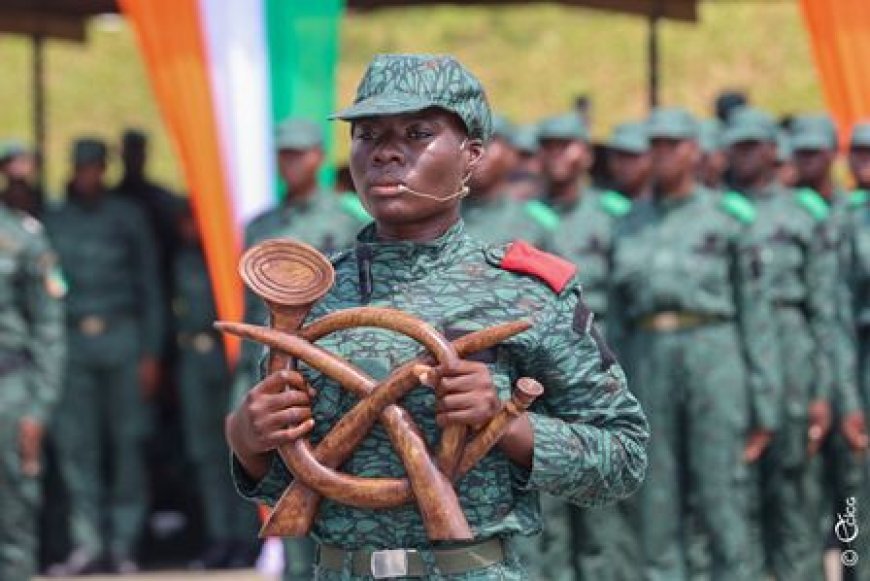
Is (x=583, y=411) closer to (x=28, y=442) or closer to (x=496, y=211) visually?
(x=28, y=442)

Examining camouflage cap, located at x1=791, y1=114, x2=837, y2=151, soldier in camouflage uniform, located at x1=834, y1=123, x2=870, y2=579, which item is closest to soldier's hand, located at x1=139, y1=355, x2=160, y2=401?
camouflage cap, located at x1=791, y1=114, x2=837, y2=151

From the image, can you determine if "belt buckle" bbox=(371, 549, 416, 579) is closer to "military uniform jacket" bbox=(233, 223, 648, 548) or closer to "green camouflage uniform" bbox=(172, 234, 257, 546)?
"military uniform jacket" bbox=(233, 223, 648, 548)

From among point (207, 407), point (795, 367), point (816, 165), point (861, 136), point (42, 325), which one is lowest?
point (207, 407)

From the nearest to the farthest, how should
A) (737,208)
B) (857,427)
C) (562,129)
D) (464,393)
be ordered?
(464,393)
(857,427)
(737,208)
(562,129)

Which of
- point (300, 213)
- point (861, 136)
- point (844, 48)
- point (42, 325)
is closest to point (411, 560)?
point (42, 325)

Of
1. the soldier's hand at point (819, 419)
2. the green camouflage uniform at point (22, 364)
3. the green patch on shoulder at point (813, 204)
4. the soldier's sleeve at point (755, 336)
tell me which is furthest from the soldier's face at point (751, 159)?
the green camouflage uniform at point (22, 364)

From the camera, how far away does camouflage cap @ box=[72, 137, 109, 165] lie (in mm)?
13055

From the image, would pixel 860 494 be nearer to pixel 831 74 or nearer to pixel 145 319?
pixel 831 74

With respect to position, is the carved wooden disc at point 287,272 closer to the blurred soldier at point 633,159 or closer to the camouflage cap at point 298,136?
the camouflage cap at point 298,136

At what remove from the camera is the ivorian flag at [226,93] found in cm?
1084

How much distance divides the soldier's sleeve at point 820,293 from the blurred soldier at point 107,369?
357cm

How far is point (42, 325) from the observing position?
390 inches

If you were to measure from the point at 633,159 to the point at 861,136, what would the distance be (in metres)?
1.20

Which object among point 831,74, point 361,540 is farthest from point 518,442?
point 831,74
